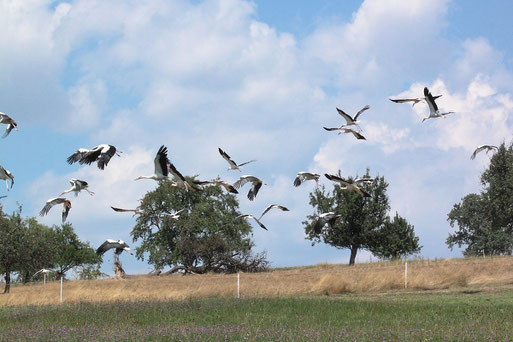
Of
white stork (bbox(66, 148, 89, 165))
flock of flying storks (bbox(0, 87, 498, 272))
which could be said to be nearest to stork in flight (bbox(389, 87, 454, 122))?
flock of flying storks (bbox(0, 87, 498, 272))

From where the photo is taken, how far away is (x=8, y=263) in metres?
41.8

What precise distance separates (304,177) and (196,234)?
134ft

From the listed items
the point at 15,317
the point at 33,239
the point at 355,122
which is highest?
the point at 355,122

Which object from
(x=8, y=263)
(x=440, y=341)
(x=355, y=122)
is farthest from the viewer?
(x=8, y=263)

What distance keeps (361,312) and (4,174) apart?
10.6 m

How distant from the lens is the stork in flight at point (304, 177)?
1767 centimetres

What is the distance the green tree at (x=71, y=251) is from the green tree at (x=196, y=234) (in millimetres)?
13892

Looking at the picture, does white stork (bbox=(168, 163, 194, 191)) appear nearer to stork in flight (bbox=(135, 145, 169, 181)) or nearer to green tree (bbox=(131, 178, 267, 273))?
stork in flight (bbox=(135, 145, 169, 181))

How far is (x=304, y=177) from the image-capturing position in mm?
17797

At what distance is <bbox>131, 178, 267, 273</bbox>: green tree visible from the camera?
55312 millimetres

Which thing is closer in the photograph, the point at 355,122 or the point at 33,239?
the point at 355,122

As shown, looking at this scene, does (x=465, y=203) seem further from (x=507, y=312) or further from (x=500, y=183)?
(x=507, y=312)

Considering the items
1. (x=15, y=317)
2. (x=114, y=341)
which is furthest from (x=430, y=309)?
(x=15, y=317)

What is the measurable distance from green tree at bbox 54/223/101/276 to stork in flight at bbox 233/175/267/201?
183ft
